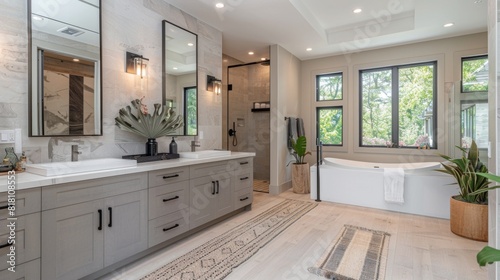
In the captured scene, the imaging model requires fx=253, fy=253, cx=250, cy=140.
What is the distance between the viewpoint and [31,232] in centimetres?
161

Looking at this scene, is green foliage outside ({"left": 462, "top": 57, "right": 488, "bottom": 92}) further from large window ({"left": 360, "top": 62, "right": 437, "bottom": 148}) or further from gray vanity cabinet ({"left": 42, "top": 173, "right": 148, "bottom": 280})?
gray vanity cabinet ({"left": 42, "top": 173, "right": 148, "bottom": 280})

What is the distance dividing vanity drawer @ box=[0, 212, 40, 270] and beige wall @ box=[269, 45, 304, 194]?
3720mm

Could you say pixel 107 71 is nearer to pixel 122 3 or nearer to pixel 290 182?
pixel 122 3

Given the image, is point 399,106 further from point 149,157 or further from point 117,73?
A: point 117,73

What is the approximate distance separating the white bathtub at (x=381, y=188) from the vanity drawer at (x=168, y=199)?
8.35 feet

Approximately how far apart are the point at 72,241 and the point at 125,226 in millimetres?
397

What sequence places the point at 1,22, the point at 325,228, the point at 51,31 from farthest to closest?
the point at 325,228 → the point at 51,31 → the point at 1,22

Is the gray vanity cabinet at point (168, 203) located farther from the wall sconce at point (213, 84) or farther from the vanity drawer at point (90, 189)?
the wall sconce at point (213, 84)

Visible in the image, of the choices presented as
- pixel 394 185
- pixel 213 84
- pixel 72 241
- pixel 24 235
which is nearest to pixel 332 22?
pixel 213 84

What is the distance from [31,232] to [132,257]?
0.88 m

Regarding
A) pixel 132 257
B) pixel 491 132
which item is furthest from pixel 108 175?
Result: pixel 491 132

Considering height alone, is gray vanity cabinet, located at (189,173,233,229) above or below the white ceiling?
below

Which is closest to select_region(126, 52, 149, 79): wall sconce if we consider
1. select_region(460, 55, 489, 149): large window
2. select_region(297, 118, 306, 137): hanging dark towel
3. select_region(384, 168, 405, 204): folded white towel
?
select_region(297, 118, 306, 137): hanging dark towel

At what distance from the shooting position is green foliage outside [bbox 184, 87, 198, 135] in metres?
3.46
